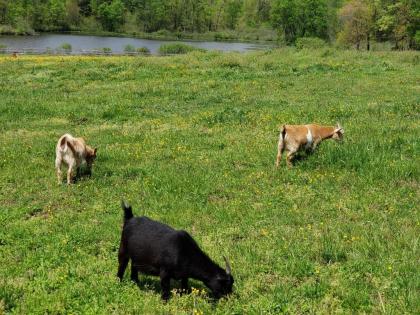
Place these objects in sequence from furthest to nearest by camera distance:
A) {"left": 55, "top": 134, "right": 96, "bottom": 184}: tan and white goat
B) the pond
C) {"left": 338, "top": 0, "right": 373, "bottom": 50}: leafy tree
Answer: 1. the pond
2. {"left": 338, "top": 0, "right": 373, "bottom": 50}: leafy tree
3. {"left": 55, "top": 134, "right": 96, "bottom": 184}: tan and white goat

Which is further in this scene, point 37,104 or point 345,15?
point 345,15

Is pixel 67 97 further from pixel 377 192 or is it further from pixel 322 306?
pixel 322 306

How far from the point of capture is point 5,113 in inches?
762

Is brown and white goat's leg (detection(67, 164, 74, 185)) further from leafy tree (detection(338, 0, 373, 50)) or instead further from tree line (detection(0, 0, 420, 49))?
leafy tree (detection(338, 0, 373, 50))

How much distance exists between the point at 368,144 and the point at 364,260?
18.9 feet

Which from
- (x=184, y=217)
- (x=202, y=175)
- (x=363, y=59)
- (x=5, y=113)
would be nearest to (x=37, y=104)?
(x=5, y=113)

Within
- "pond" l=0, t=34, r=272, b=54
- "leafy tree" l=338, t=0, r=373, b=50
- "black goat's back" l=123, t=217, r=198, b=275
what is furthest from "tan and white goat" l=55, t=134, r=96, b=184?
"leafy tree" l=338, t=0, r=373, b=50

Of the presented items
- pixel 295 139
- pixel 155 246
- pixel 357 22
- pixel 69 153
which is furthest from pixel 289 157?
pixel 357 22

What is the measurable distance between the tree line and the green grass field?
2487 inches

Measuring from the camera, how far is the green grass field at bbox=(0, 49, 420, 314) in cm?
608

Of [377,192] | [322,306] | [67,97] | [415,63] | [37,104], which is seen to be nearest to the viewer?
[322,306]

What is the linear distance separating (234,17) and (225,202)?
193 metres

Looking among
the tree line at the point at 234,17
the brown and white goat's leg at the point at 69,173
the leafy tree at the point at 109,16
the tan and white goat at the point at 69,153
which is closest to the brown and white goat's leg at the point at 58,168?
the tan and white goat at the point at 69,153

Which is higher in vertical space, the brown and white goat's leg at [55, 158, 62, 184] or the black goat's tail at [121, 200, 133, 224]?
the black goat's tail at [121, 200, 133, 224]
